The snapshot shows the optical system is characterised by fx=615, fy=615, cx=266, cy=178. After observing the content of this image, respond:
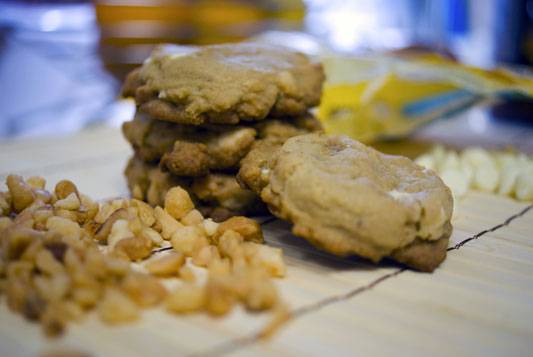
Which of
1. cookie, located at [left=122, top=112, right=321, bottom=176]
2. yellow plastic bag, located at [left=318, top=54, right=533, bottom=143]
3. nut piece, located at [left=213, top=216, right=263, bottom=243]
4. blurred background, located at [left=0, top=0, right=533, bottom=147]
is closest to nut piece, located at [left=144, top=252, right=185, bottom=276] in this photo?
nut piece, located at [left=213, top=216, right=263, bottom=243]

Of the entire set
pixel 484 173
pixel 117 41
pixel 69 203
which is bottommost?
pixel 484 173

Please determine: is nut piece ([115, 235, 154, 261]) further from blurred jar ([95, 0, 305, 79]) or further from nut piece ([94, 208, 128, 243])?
blurred jar ([95, 0, 305, 79])

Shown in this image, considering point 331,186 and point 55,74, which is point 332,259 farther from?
point 55,74

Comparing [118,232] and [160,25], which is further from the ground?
[160,25]

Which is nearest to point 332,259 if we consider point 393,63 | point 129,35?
point 393,63

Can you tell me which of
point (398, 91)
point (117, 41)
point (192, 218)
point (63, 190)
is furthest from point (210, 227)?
point (117, 41)

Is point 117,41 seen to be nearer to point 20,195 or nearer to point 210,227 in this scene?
point 20,195
